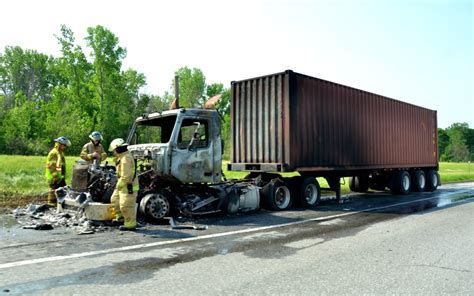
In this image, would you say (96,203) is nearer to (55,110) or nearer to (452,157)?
(55,110)

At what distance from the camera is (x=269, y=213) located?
32.9 ft

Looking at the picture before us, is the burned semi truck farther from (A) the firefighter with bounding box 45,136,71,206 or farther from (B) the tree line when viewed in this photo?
(B) the tree line

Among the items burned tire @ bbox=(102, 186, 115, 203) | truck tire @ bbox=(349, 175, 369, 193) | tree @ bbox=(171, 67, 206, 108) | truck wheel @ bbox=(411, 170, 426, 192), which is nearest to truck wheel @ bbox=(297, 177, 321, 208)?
burned tire @ bbox=(102, 186, 115, 203)

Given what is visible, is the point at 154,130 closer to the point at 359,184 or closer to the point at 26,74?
the point at 359,184

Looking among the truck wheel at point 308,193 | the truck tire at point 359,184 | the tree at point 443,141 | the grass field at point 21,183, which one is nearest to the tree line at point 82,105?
the grass field at point 21,183

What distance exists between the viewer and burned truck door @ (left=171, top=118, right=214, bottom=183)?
333 inches

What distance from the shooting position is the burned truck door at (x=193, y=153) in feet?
27.7

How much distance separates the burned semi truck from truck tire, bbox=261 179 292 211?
3 cm

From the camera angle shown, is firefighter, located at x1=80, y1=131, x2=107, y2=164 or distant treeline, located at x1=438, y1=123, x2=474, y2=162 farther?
distant treeline, located at x1=438, y1=123, x2=474, y2=162

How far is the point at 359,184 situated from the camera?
16.7m

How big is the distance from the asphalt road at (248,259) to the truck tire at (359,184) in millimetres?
7741

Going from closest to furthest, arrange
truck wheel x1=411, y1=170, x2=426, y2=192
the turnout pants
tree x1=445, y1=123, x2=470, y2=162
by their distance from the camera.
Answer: the turnout pants → truck wheel x1=411, y1=170, x2=426, y2=192 → tree x1=445, y1=123, x2=470, y2=162

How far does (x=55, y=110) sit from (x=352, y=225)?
146 ft

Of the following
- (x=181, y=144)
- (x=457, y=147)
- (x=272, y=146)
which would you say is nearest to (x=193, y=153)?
(x=181, y=144)
